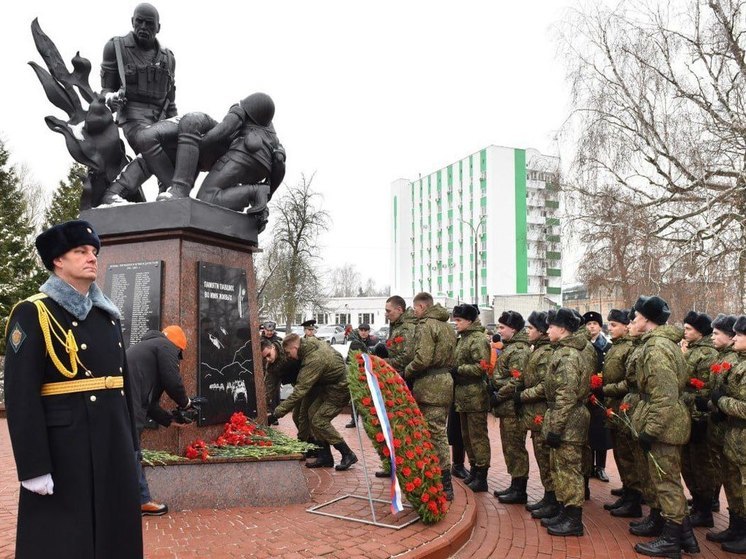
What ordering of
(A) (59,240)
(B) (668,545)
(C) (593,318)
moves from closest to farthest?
(A) (59,240) < (B) (668,545) < (C) (593,318)

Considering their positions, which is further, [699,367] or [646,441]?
[699,367]

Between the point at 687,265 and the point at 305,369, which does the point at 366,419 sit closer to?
the point at 305,369

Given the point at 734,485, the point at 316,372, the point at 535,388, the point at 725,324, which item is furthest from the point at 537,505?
the point at 316,372

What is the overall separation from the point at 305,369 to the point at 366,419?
2.08 meters

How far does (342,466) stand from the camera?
24.4ft

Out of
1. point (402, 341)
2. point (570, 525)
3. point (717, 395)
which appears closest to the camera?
point (717, 395)

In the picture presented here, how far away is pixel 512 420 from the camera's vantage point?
6.75 meters

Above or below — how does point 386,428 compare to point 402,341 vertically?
below

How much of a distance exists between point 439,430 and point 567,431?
136 cm

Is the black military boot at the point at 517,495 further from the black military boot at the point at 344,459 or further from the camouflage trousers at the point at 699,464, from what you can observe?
the black military boot at the point at 344,459

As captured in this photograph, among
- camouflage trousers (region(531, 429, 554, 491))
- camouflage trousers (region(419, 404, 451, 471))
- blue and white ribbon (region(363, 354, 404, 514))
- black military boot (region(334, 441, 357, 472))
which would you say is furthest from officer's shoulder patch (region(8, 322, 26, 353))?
black military boot (region(334, 441, 357, 472))

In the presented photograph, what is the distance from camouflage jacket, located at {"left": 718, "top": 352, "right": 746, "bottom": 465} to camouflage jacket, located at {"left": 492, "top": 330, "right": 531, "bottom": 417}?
2.02 m

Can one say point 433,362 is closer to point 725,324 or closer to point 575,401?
point 575,401

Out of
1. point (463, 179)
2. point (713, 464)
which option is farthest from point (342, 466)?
point (463, 179)
